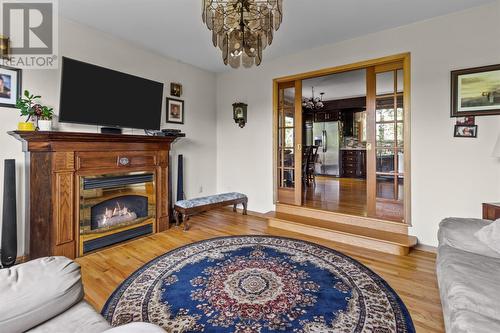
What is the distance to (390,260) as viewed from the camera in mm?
2584

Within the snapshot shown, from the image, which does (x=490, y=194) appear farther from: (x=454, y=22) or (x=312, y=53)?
(x=312, y=53)

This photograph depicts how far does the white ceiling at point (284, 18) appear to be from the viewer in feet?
8.47

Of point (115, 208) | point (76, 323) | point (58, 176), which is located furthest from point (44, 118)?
point (76, 323)

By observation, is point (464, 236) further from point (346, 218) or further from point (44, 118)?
point (44, 118)

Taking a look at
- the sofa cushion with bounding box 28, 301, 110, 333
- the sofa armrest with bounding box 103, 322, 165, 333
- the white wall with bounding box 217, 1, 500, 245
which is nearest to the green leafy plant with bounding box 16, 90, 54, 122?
the sofa cushion with bounding box 28, 301, 110, 333

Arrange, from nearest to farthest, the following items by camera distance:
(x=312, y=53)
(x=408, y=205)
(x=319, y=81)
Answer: (x=408, y=205)
(x=312, y=53)
(x=319, y=81)

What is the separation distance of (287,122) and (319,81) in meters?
2.10

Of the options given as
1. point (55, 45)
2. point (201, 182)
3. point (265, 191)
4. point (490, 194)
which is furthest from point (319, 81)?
point (55, 45)

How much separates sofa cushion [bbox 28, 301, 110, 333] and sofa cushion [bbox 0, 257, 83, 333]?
0.08 ft

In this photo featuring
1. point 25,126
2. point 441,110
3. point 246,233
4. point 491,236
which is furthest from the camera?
point 246,233

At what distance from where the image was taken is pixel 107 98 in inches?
121

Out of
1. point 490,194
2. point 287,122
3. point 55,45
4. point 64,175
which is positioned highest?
point 55,45

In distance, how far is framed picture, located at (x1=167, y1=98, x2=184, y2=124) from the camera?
4.05m

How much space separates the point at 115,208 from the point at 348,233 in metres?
2.93
